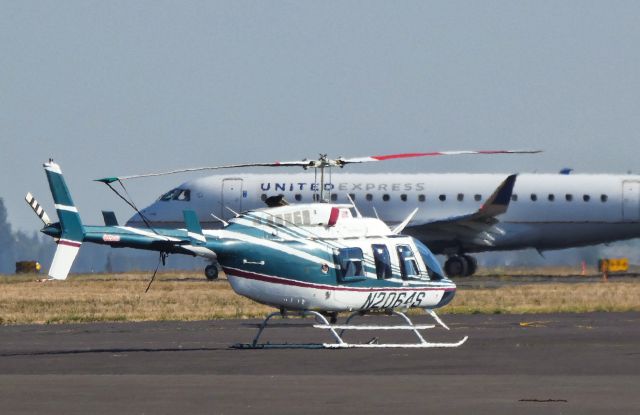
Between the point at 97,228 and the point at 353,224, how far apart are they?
180 inches

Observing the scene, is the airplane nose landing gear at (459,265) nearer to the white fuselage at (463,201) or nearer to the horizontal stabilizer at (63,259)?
the white fuselage at (463,201)

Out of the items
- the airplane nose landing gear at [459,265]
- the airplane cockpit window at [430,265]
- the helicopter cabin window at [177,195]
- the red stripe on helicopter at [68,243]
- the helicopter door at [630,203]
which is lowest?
the airplane nose landing gear at [459,265]

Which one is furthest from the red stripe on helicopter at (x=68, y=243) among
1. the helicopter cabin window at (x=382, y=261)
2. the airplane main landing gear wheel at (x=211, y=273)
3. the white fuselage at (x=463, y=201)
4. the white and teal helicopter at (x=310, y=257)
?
the white fuselage at (x=463, y=201)

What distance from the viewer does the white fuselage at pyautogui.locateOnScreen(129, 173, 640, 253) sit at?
6231 centimetres

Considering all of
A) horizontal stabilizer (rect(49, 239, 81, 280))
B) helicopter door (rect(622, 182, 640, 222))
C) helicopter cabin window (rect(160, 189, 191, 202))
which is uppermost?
horizontal stabilizer (rect(49, 239, 81, 280))

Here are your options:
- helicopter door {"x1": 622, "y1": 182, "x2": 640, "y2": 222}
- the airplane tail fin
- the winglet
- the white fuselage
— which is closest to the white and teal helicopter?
the airplane tail fin

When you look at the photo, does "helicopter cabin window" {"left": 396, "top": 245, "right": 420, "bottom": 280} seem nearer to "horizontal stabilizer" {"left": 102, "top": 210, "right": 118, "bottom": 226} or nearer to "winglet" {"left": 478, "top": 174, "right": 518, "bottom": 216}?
"horizontal stabilizer" {"left": 102, "top": 210, "right": 118, "bottom": 226}

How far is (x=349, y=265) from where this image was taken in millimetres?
26453

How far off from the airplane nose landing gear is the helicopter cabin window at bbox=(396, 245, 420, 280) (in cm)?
3676

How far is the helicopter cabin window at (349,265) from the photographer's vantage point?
86.6 feet

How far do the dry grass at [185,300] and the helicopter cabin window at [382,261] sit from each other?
34.6 ft

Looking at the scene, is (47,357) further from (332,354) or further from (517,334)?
(517,334)

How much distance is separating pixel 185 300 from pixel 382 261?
1931 cm

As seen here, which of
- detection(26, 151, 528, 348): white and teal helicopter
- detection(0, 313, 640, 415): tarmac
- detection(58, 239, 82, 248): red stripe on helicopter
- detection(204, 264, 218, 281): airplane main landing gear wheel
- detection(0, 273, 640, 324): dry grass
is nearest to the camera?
detection(0, 313, 640, 415): tarmac
